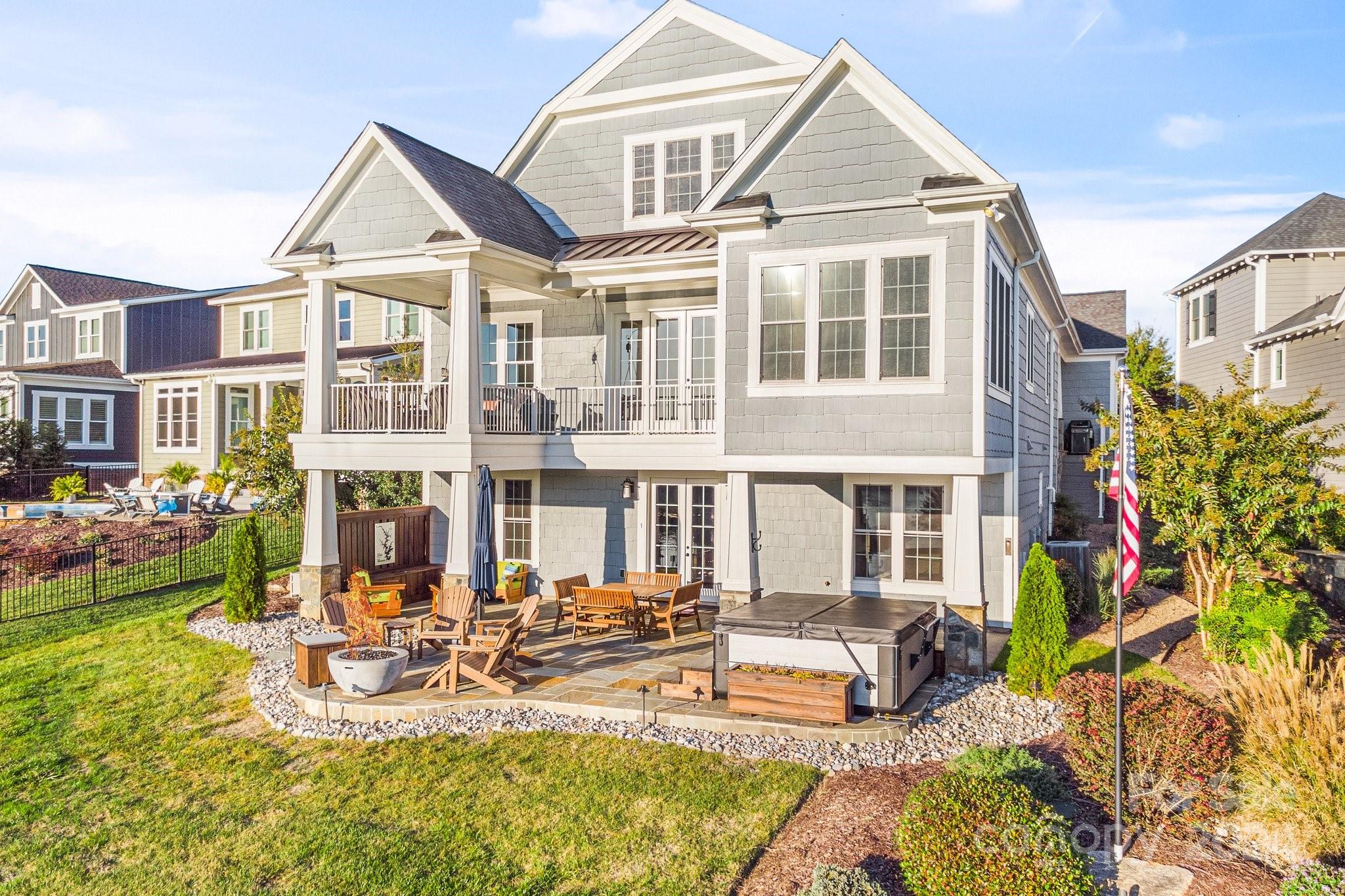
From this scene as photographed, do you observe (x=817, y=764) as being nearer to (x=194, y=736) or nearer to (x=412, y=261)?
(x=194, y=736)

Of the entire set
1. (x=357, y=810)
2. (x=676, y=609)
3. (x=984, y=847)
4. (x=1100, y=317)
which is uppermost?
(x=1100, y=317)

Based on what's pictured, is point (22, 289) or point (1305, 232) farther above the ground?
point (22, 289)

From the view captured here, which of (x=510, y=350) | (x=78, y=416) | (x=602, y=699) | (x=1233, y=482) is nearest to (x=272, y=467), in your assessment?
(x=510, y=350)

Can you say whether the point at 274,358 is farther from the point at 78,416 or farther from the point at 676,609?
the point at 676,609

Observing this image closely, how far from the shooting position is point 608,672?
1116 cm

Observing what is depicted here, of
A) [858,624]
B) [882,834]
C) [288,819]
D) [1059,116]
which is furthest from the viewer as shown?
[1059,116]

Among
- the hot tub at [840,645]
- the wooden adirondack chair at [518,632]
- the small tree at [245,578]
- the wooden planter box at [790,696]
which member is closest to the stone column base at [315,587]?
the small tree at [245,578]

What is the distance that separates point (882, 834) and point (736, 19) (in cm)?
1373

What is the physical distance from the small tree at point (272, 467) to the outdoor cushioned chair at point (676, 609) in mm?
8640

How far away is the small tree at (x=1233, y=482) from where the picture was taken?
37.3 ft

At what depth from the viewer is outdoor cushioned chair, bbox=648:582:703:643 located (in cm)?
1284

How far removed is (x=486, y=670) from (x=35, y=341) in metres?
37.6

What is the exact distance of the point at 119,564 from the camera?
19.1 meters

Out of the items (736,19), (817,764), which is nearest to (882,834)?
(817,764)
